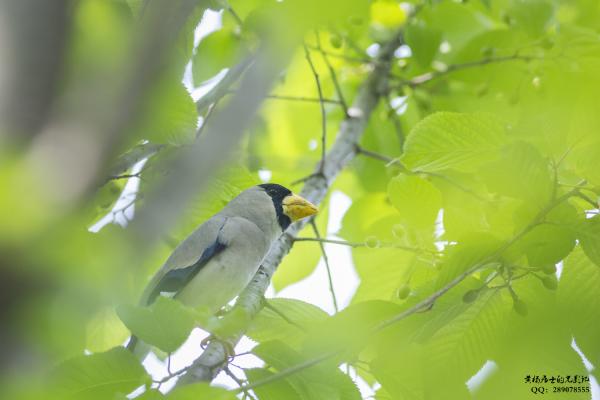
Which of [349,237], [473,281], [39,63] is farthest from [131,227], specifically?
[349,237]

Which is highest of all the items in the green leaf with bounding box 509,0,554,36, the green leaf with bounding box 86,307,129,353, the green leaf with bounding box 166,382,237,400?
the green leaf with bounding box 509,0,554,36

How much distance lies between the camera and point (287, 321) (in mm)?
3477

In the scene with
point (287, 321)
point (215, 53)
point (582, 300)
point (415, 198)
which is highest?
point (215, 53)

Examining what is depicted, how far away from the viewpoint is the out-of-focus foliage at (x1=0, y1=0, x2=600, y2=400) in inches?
36.2

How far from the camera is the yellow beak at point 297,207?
5147 mm

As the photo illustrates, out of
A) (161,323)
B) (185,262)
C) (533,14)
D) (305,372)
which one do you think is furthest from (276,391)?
(533,14)

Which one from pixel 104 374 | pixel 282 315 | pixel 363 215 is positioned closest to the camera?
pixel 104 374

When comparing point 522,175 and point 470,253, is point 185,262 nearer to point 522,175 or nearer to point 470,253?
point 470,253

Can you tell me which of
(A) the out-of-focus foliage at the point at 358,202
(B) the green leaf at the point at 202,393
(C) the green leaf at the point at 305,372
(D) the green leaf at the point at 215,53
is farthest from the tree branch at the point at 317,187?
(D) the green leaf at the point at 215,53

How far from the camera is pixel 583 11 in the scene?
5.85m

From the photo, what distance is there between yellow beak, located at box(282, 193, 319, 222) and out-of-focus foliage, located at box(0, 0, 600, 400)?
25 cm

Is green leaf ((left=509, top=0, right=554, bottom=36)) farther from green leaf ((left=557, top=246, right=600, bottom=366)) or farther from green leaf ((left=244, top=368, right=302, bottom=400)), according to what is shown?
green leaf ((left=244, top=368, right=302, bottom=400))

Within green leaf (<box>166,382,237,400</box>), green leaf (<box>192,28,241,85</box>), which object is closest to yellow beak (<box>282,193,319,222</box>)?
green leaf (<box>192,28,241,85</box>)

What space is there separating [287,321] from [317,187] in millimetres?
1775
